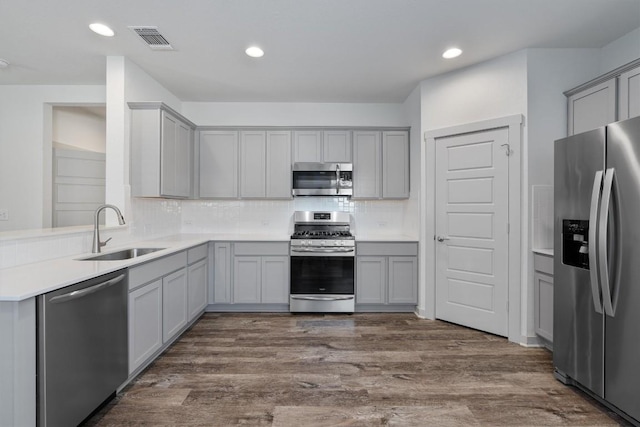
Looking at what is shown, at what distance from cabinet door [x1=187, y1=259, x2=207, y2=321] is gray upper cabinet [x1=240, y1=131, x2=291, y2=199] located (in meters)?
1.30

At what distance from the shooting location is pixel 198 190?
13.9 feet

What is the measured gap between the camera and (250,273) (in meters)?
3.84

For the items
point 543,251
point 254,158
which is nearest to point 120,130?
point 254,158

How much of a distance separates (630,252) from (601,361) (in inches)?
27.8

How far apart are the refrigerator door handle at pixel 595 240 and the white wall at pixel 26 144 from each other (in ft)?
16.3

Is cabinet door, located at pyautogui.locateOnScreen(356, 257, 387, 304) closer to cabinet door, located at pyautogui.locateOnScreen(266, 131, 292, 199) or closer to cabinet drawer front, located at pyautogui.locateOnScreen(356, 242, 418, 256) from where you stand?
cabinet drawer front, located at pyautogui.locateOnScreen(356, 242, 418, 256)

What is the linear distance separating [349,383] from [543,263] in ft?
6.41

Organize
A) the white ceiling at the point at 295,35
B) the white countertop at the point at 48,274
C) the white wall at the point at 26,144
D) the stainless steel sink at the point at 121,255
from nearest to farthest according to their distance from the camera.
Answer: the white countertop at the point at 48,274 → the white ceiling at the point at 295,35 → the stainless steel sink at the point at 121,255 → the white wall at the point at 26,144

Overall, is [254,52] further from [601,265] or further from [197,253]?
[601,265]

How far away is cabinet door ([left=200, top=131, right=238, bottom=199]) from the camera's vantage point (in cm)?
426

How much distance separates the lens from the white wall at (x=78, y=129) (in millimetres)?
4449

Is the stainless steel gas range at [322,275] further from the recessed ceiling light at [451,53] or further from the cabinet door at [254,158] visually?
the recessed ceiling light at [451,53]

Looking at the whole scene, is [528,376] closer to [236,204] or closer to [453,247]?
[453,247]

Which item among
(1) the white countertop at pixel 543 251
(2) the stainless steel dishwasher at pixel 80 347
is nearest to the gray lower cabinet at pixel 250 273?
(2) the stainless steel dishwasher at pixel 80 347
